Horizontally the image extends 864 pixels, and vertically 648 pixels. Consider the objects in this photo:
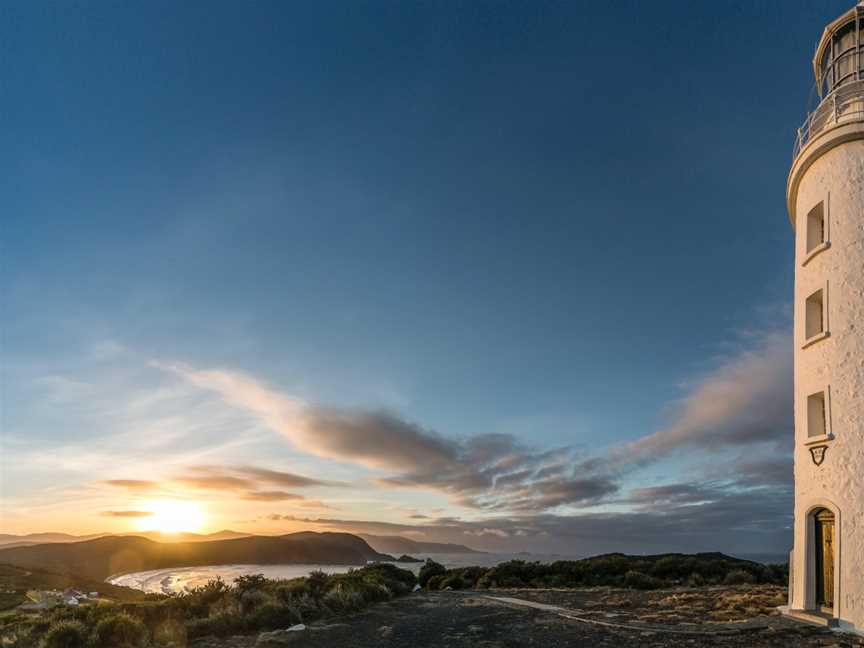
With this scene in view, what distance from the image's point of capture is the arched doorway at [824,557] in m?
12.1

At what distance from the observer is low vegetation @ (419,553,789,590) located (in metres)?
22.2

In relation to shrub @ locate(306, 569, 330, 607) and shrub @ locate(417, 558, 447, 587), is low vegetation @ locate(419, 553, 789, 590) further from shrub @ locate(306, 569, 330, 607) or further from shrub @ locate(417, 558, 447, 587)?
shrub @ locate(306, 569, 330, 607)

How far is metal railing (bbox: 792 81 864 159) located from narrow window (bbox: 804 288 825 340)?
3894mm

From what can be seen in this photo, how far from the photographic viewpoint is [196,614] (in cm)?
1299

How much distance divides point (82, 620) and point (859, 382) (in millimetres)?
16368

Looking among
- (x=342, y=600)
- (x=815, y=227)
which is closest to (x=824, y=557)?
(x=815, y=227)

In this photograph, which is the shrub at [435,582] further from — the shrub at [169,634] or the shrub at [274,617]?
the shrub at [169,634]

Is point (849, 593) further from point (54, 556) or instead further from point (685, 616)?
point (54, 556)

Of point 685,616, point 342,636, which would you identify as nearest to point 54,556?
point 342,636

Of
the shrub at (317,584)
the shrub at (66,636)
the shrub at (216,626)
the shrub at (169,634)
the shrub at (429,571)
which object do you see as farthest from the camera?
the shrub at (429,571)

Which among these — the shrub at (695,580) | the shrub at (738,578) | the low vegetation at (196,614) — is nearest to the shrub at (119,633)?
the low vegetation at (196,614)

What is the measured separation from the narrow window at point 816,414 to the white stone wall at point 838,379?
11 cm

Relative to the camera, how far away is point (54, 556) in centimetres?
5766

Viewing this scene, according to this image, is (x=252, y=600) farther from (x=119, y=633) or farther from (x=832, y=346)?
(x=832, y=346)
